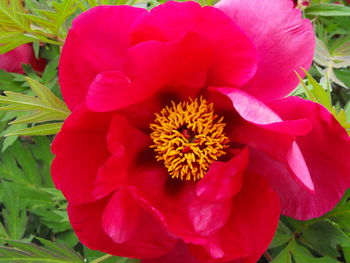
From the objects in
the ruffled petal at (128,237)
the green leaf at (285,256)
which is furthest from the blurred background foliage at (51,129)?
the ruffled petal at (128,237)

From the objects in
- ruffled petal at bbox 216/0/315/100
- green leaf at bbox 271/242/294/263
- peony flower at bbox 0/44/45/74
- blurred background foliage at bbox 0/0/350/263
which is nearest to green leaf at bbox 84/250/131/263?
blurred background foliage at bbox 0/0/350/263

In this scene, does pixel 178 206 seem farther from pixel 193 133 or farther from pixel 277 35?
pixel 277 35

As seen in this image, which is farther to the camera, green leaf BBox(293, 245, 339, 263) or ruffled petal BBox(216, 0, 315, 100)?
green leaf BBox(293, 245, 339, 263)

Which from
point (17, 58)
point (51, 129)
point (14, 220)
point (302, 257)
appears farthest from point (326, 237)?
point (17, 58)

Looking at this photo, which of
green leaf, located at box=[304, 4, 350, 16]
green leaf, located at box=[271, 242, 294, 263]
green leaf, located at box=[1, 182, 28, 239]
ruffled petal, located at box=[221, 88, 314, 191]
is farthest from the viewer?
green leaf, located at box=[1, 182, 28, 239]

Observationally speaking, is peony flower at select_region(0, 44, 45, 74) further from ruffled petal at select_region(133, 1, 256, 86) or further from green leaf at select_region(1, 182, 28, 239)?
ruffled petal at select_region(133, 1, 256, 86)

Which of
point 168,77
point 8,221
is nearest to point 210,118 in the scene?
point 168,77
